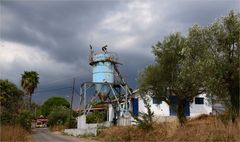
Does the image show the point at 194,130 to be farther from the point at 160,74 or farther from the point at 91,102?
the point at 91,102

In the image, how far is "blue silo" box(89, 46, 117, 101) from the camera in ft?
163

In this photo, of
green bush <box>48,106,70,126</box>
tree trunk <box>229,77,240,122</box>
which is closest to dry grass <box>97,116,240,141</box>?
tree trunk <box>229,77,240,122</box>

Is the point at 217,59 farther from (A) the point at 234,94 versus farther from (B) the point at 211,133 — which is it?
(B) the point at 211,133

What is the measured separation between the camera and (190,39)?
23688 millimetres

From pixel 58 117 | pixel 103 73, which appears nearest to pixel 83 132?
pixel 103 73

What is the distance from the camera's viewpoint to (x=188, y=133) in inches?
860

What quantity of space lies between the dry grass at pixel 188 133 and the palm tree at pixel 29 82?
48572 millimetres

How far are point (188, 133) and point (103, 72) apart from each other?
28.8 m

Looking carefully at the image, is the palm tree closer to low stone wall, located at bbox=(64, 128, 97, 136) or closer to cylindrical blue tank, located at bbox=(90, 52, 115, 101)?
cylindrical blue tank, located at bbox=(90, 52, 115, 101)

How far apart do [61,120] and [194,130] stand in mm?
52675

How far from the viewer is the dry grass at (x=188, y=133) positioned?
1825 centimetres

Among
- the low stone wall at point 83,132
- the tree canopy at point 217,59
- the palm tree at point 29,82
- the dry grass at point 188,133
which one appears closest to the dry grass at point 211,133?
the dry grass at point 188,133

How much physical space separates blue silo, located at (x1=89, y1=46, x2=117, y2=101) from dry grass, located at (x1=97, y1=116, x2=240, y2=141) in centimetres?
2029

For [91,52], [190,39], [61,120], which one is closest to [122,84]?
[91,52]
